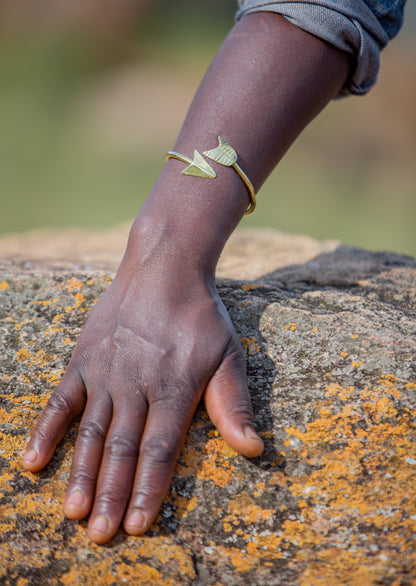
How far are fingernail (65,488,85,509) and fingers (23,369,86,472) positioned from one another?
0.42 feet

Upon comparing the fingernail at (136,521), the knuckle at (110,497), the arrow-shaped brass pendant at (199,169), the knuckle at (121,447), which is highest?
the arrow-shaped brass pendant at (199,169)

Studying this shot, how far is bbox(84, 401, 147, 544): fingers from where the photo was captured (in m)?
1.03

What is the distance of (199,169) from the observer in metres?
1.30

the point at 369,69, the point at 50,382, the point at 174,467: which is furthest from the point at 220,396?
the point at 369,69

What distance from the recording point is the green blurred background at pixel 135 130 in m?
6.75

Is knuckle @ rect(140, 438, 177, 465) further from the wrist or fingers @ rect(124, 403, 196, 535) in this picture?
the wrist

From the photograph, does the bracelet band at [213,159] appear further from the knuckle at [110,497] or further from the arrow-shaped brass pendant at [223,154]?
the knuckle at [110,497]

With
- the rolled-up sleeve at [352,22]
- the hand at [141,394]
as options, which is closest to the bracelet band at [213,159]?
the hand at [141,394]

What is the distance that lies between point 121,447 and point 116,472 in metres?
0.05

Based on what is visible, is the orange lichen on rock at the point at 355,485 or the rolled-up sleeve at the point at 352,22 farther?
the rolled-up sleeve at the point at 352,22

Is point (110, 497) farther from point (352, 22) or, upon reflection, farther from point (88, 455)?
point (352, 22)

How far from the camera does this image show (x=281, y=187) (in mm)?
7207

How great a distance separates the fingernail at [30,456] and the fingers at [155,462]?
9.4 inches

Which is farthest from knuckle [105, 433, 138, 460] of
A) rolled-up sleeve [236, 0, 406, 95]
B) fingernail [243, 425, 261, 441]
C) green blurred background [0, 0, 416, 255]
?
green blurred background [0, 0, 416, 255]
